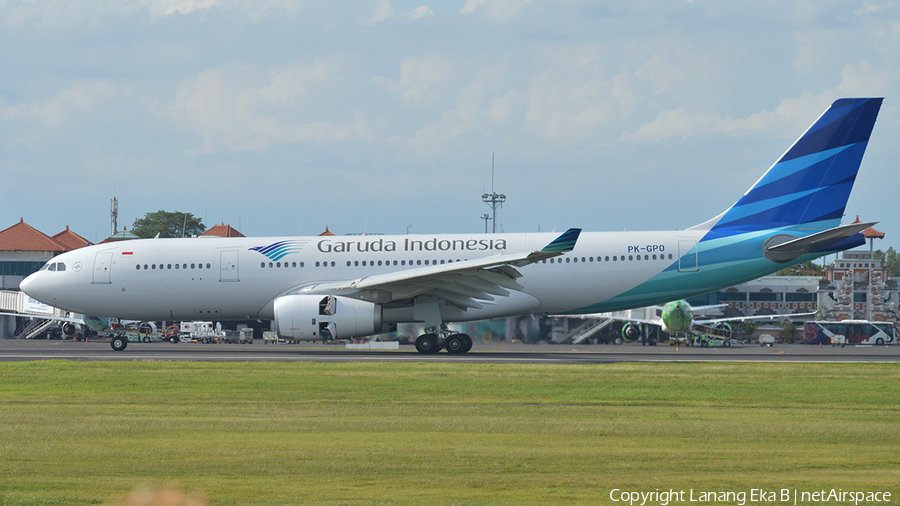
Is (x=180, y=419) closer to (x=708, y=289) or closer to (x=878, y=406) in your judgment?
(x=878, y=406)

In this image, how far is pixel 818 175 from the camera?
1051 inches

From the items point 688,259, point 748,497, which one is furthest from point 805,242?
point 748,497

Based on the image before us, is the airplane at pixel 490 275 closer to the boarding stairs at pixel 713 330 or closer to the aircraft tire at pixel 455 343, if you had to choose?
the aircraft tire at pixel 455 343

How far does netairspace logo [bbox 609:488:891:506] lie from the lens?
277 inches

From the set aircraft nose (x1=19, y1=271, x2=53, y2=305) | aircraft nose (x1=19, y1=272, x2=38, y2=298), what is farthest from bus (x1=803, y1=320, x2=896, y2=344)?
aircraft nose (x1=19, y1=272, x2=38, y2=298)

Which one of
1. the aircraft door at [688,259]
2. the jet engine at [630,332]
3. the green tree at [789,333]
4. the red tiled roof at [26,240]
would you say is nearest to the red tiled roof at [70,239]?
the red tiled roof at [26,240]

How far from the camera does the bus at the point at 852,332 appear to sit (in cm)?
5766

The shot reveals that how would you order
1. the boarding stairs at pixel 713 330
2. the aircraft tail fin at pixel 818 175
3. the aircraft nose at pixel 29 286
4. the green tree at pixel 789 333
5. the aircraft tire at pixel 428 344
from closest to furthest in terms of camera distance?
the aircraft tire at pixel 428 344 → the aircraft tail fin at pixel 818 175 → the aircraft nose at pixel 29 286 → the boarding stairs at pixel 713 330 → the green tree at pixel 789 333

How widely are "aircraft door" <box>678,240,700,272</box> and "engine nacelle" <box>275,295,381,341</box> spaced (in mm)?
9112

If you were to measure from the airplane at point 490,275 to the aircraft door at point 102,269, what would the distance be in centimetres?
7

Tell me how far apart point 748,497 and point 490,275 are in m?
17.7

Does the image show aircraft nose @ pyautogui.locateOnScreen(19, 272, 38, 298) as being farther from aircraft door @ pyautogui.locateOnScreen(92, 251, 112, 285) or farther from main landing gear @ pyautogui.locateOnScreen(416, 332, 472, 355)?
main landing gear @ pyautogui.locateOnScreen(416, 332, 472, 355)

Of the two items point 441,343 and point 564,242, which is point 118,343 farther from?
point 564,242

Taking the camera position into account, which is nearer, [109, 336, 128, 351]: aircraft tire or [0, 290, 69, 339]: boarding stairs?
[109, 336, 128, 351]: aircraft tire
